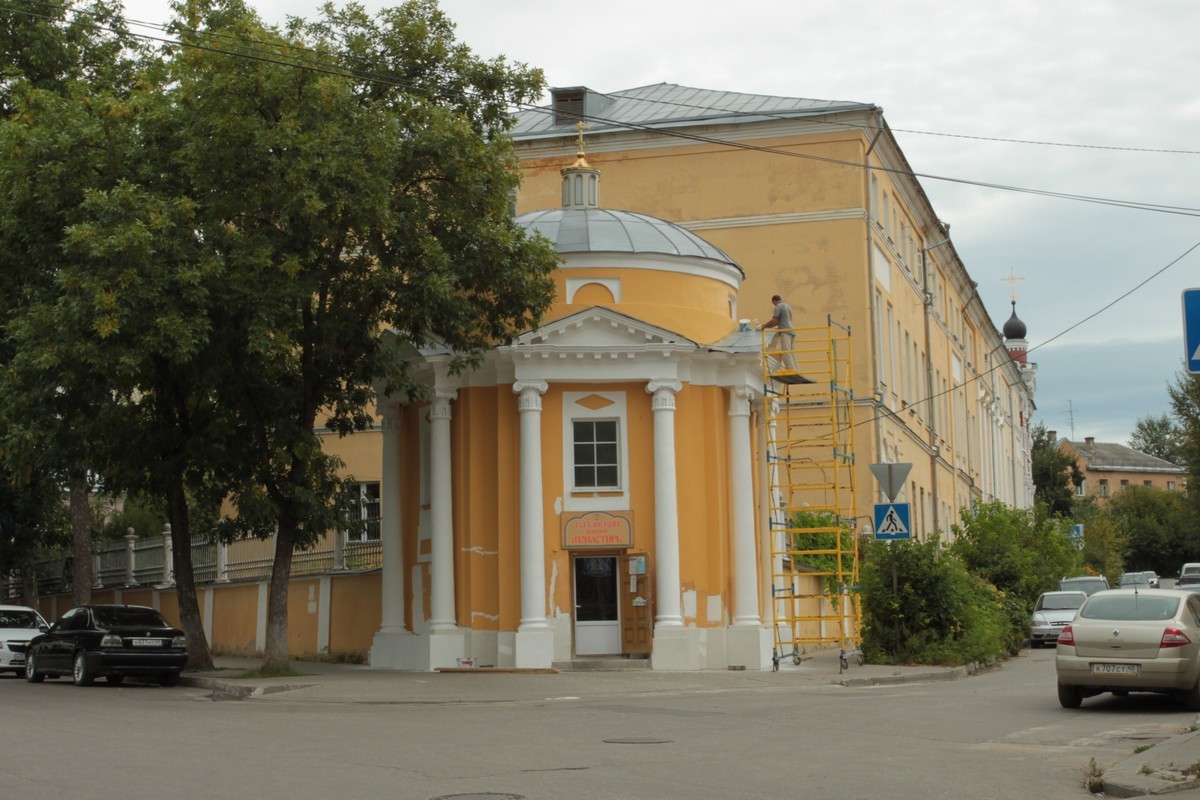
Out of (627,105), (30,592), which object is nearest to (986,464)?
(627,105)

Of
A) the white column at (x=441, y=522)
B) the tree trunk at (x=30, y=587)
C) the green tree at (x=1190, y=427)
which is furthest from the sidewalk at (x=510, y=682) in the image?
the green tree at (x=1190, y=427)

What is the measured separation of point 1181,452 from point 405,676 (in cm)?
5597

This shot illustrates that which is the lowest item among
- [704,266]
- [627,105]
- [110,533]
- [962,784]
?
[962,784]

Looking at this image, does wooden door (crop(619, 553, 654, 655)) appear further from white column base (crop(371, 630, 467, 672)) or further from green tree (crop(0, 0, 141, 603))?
green tree (crop(0, 0, 141, 603))

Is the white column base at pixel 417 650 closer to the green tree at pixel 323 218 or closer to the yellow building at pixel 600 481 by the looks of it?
the yellow building at pixel 600 481

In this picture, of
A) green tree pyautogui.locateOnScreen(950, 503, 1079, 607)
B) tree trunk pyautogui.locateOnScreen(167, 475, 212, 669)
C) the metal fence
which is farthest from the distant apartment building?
tree trunk pyautogui.locateOnScreen(167, 475, 212, 669)

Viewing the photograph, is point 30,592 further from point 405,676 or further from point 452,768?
point 452,768

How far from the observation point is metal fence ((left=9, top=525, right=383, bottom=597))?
32.9 m

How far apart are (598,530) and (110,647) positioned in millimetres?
8496

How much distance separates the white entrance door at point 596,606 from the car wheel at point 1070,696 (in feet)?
34.8

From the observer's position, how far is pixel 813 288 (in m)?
40.8

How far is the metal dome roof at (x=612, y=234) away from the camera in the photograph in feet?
94.5

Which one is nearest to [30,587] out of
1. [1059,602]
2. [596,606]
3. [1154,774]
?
[596,606]

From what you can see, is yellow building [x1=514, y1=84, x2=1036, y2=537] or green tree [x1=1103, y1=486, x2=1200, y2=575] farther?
green tree [x1=1103, y1=486, x2=1200, y2=575]
